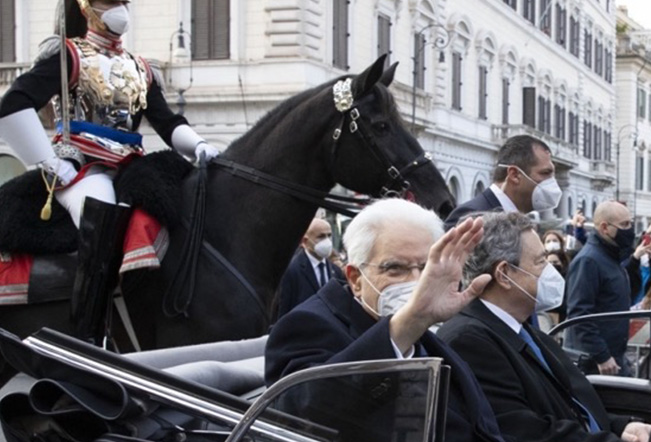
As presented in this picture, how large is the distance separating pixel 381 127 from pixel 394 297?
2.37m

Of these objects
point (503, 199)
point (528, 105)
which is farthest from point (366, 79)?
point (528, 105)

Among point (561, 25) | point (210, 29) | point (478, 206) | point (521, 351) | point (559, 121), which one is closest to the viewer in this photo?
point (521, 351)

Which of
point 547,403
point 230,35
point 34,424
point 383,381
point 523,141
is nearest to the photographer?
point 383,381

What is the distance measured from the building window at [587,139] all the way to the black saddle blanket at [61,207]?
5011 cm

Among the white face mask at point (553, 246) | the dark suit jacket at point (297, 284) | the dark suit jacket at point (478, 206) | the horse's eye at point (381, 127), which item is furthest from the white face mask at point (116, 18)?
the white face mask at point (553, 246)

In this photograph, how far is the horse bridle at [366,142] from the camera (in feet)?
17.6

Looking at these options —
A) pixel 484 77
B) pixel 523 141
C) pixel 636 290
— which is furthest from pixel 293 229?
pixel 484 77

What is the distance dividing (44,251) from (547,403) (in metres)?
2.49

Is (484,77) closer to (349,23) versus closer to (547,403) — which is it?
(349,23)

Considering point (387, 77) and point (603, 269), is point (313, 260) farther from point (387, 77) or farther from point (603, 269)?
point (387, 77)

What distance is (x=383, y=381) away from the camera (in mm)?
2402

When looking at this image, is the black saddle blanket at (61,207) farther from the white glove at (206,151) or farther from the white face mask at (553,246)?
the white face mask at (553,246)

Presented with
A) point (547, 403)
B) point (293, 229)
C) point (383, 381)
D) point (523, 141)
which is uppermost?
point (523, 141)

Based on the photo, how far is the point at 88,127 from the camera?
17.5 ft
